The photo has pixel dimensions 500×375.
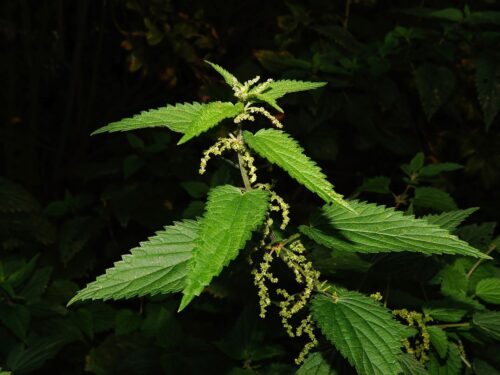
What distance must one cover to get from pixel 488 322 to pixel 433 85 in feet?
5.18

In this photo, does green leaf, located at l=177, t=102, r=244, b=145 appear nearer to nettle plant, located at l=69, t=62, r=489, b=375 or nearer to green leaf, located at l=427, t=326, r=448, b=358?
nettle plant, located at l=69, t=62, r=489, b=375

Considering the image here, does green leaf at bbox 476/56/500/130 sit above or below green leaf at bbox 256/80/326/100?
below

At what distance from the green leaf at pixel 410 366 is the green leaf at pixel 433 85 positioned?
1.59m

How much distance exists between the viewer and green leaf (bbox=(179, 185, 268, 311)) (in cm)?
81

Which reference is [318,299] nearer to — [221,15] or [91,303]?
[91,303]

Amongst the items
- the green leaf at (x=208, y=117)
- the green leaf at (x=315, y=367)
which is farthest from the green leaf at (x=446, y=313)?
the green leaf at (x=208, y=117)

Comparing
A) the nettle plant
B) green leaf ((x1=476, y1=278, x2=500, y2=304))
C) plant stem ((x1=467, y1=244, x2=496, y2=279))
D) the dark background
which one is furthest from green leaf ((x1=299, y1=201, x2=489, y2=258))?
the dark background

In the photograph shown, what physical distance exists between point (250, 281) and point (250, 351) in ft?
0.76

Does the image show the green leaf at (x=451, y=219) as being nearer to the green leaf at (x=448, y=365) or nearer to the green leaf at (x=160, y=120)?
the green leaf at (x=448, y=365)

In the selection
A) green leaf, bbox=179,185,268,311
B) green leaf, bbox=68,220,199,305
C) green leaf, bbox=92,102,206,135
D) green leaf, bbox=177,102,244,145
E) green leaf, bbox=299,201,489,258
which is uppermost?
green leaf, bbox=177,102,244,145

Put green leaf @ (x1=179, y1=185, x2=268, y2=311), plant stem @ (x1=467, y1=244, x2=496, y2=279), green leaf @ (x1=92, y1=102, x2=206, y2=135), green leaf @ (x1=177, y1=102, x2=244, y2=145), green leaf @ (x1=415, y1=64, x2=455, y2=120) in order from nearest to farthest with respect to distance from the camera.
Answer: green leaf @ (x1=179, y1=185, x2=268, y2=311)
green leaf @ (x1=177, y1=102, x2=244, y2=145)
green leaf @ (x1=92, y1=102, x2=206, y2=135)
plant stem @ (x1=467, y1=244, x2=496, y2=279)
green leaf @ (x1=415, y1=64, x2=455, y2=120)

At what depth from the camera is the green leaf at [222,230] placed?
2.64ft

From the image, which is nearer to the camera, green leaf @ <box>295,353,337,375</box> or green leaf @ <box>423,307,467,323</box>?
green leaf @ <box>295,353,337,375</box>

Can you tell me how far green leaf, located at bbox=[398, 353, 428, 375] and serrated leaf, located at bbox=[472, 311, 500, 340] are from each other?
0.22m
